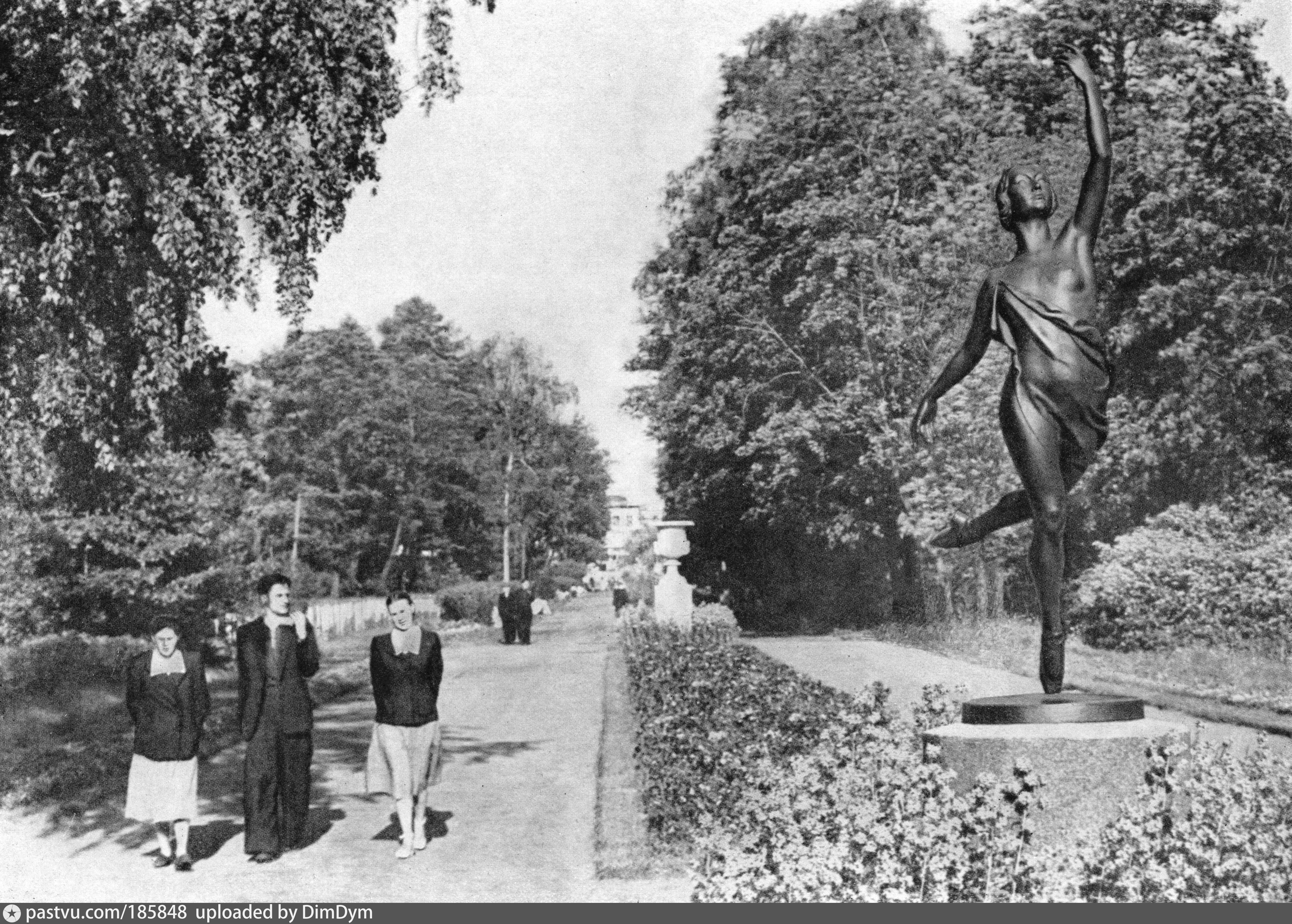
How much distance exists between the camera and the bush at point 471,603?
41562 mm

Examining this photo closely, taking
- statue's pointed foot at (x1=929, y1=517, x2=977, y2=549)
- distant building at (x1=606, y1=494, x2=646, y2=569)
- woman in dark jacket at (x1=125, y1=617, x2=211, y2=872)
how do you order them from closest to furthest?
statue's pointed foot at (x1=929, y1=517, x2=977, y2=549)
woman in dark jacket at (x1=125, y1=617, x2=211, y2=872)
distant building at (x1=606, y1=494, x2=646, y2=569)

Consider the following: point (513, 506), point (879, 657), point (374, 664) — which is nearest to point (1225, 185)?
point (879, 657)

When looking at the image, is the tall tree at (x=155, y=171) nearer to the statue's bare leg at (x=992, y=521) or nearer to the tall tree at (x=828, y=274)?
the statue's bare leg at (x=992, y=521)

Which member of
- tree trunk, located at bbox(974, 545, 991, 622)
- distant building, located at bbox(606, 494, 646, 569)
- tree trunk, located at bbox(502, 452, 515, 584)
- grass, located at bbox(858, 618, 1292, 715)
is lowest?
grass, located at bbox(858, 618, 1292, 715)

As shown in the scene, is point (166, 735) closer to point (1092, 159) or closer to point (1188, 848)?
point (1188, 848)

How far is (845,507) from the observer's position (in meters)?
30.2

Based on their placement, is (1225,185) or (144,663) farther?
(1225,185)

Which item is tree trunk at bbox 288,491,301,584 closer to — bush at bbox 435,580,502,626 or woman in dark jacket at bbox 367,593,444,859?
bush at bbox 435,580,502,626

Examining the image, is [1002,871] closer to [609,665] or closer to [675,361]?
[609,665]

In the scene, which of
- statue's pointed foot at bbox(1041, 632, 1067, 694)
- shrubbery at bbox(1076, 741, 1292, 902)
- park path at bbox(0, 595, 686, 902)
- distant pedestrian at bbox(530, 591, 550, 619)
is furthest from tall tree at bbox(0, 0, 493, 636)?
distant pedestrian at bbox(530, 591, 550, 619)

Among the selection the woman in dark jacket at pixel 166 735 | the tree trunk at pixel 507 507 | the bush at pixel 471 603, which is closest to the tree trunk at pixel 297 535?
the bush at pixel 471 603

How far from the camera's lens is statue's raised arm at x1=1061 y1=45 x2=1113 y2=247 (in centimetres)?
670

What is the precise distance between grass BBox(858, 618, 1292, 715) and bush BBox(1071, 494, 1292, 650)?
0.41 m
